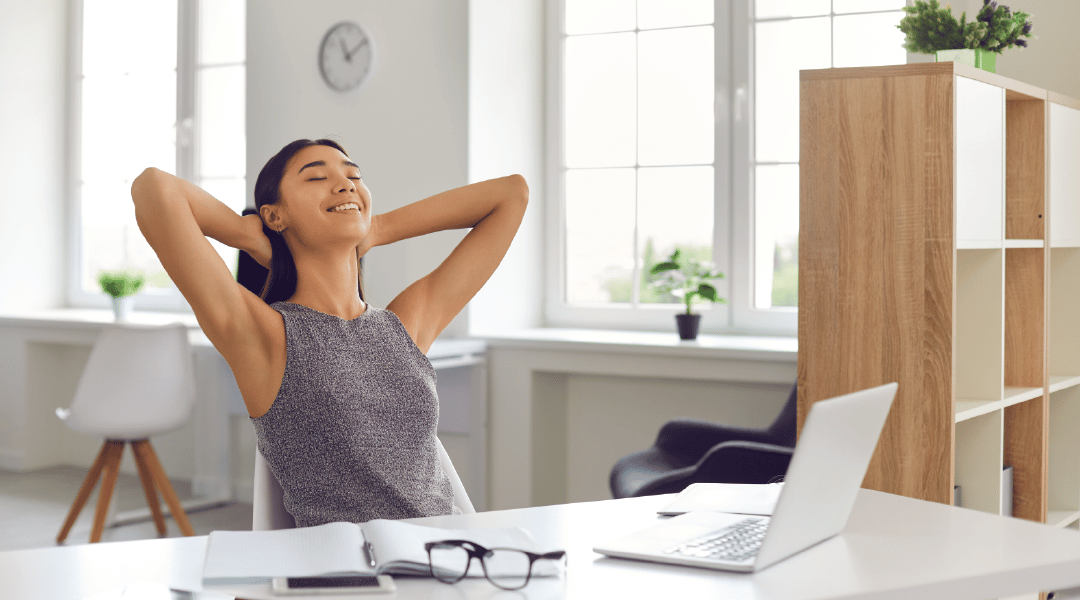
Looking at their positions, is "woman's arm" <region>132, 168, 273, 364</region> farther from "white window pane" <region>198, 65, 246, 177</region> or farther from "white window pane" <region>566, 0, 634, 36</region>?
"white window pane" <region>198, 65, 246, 177</region>

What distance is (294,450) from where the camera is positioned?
1499 millimetres

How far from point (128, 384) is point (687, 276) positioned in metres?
1.95

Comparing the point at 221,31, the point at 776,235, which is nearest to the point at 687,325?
the point at 776,235

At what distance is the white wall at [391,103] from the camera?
3.70m

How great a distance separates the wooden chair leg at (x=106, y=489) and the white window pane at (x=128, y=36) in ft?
7.38

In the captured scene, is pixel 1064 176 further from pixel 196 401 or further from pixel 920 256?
pixel 196 401

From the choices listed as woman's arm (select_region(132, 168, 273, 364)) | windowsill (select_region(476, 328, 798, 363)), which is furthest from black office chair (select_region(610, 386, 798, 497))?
woman's arm (select_region(132, 168, 273, 364))

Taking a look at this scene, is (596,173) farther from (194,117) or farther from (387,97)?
(194,117)

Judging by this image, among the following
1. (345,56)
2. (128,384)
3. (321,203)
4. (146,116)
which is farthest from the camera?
(146,116)

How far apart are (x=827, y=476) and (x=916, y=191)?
1193mm

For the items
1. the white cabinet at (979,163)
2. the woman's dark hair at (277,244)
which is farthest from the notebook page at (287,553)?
the white cabinet at (979,163)

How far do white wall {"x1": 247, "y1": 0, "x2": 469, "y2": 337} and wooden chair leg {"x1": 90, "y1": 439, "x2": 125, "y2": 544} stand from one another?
106 centimetres

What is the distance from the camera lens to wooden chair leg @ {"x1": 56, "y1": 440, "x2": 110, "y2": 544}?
3.58 meters

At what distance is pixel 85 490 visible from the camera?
3.62 metres
